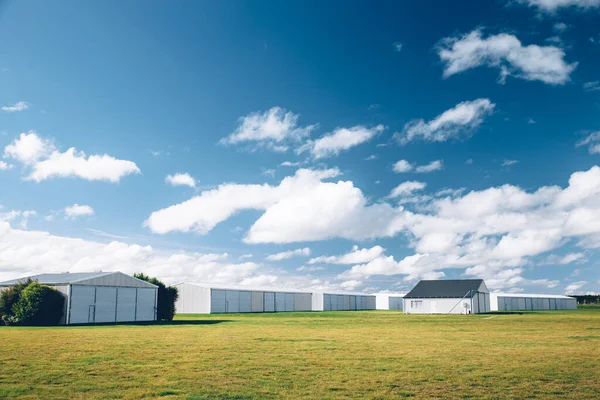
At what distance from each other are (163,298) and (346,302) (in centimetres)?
7660

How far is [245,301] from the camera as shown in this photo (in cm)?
8950

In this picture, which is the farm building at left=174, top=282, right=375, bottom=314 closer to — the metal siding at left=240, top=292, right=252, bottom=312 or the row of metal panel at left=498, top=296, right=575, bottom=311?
the metal siding at left=240, top=292, right=252, bottom=312

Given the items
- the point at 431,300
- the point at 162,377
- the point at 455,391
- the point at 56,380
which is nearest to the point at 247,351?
the point at 162,377

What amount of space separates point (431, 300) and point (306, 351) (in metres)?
60.4

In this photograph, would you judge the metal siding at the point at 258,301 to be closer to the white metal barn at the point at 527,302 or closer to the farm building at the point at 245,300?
the farm building at the point at 245,300

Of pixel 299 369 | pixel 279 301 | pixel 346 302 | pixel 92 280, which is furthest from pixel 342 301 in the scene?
pixel 299 369

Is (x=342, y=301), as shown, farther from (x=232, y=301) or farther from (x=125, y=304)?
(x=125, y=304)

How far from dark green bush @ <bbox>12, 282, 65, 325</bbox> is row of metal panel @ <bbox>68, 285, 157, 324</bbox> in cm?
136

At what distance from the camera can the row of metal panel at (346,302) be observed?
114887 millimetres

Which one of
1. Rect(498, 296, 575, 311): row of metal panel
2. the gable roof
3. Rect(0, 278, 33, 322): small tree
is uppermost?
the gable roof

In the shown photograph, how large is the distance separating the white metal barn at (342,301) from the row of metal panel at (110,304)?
63034 millimetres

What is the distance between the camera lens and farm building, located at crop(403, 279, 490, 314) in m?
75.6

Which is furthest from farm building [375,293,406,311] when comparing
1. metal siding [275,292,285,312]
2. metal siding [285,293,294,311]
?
metal siding [275,292,285,312]

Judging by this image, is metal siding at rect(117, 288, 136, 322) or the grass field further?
metal siding at rect(117, 288, 136, 322)
